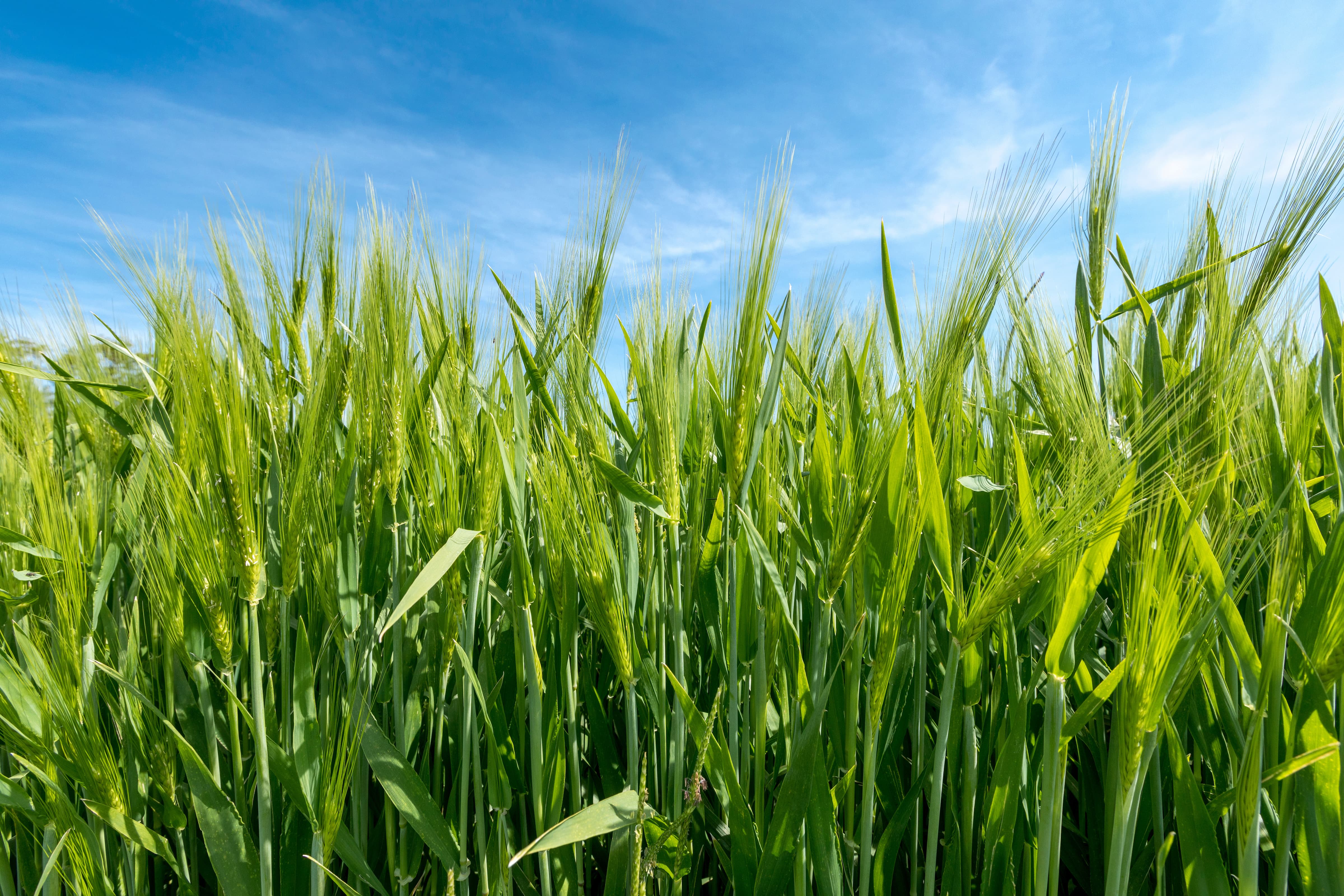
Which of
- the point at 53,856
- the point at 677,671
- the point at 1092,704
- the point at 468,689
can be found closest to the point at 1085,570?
the point at 1092,704

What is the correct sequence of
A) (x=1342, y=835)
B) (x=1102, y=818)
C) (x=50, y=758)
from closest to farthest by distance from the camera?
1. (x=1342, y=835)
2. (x=50, y=758)
3. (x=1102, y=818)

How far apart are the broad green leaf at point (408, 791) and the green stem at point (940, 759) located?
0.56m

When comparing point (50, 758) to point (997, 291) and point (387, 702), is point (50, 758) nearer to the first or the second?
point (387, 702)

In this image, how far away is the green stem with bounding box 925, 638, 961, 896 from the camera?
741 mm

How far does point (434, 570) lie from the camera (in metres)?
0.77

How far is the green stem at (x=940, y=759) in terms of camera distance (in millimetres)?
741

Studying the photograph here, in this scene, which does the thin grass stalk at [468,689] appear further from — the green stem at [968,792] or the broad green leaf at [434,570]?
the green stem at [968,792]

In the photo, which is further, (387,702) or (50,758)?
(387,702)

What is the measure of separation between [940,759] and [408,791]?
2.06 ft

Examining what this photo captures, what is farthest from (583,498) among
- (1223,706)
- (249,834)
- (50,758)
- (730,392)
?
(1223,706)

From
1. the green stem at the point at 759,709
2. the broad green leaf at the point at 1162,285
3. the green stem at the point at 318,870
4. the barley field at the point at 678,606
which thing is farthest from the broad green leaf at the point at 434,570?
the broad green leaf at the point at 1162,285

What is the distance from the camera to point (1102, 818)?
37.8 inches

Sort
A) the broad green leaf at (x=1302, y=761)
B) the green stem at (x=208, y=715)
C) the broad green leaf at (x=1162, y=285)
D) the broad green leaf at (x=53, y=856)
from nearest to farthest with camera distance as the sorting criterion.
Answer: the broad green leaf at (x=1302, y=761) < the broad green leaf at (x=53, y=856) < the green stem at (x=208, y=715) < the broad green leaf at (x=1162, y=285)

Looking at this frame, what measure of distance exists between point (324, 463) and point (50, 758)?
445 mm
